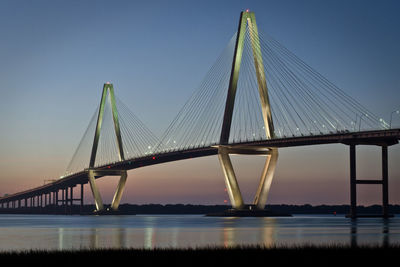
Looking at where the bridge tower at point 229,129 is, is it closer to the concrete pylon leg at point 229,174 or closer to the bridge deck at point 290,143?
the concrete pylon leg at point 229,174

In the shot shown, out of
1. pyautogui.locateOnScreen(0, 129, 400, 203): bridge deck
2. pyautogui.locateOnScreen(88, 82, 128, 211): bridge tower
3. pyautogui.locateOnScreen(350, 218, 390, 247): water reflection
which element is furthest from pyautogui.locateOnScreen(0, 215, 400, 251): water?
pyautogui.locateOnScreen(88, 82, 128, 211): bridge tower

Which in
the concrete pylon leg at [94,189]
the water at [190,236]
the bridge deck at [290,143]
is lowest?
the water at [190,236]

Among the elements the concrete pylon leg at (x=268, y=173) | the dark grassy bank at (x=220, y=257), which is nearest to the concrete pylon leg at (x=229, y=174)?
the concrete pylon leg at (x=268, y=173)

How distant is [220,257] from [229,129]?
172ft

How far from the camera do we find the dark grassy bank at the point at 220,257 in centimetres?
2322

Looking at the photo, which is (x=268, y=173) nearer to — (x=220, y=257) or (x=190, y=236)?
(x=190, y=236)

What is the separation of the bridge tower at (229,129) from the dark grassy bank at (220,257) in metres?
48.7

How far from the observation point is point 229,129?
76875 millimetres

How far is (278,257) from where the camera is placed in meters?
24.4

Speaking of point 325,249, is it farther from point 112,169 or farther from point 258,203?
point 112,169

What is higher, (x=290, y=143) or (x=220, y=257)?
(x=290, y=143)

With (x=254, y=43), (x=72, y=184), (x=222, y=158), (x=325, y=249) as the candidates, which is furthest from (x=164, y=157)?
(x=325, y=249)

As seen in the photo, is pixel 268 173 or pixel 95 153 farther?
pixel 95 153

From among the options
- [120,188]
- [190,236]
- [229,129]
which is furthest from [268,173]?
[120,188]
